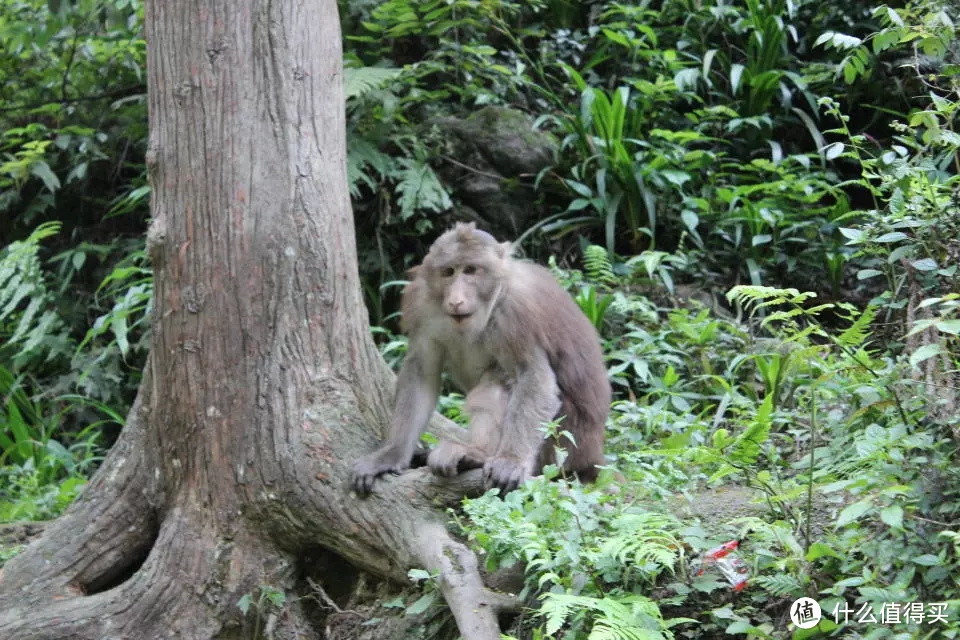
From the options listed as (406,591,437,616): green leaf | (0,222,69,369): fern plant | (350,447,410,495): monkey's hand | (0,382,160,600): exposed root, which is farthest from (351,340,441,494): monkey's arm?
(0,222,69,369): fern plant

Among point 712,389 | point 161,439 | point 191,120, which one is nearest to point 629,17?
point 712,389

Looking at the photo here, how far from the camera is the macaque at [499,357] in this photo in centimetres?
460

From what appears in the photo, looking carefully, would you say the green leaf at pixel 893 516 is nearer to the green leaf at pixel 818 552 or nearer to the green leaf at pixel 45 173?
the green leaf at pixel 818 552

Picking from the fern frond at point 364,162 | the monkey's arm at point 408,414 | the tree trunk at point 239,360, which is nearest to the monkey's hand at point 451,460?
the tree trunk at point 239,360

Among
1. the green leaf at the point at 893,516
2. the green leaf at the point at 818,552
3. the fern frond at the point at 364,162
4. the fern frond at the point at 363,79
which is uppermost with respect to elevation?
the fern frond at the point at 363,79

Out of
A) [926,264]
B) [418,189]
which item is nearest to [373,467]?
[926,264]

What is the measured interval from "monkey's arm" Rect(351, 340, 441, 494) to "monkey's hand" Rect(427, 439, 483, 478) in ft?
0.63

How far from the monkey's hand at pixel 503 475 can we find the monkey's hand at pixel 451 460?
68 mm

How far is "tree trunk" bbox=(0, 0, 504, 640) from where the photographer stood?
426 cm

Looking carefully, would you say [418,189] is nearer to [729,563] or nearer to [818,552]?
[729,563]

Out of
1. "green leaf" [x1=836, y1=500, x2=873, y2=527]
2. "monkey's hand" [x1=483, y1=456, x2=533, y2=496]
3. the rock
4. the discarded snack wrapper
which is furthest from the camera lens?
the rock

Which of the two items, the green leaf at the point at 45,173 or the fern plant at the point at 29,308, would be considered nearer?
the fern plant at the point at 29,308

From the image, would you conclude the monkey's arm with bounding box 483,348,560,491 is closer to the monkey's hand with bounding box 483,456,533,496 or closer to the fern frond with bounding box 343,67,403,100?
the monkey's hand with bounding box 483,456,533,496

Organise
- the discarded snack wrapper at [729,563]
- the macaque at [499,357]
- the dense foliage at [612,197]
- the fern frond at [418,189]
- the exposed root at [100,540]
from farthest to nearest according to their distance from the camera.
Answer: the fern frond at [418,189] → the dense foliage at [612,197] → the macaque at [499,357] → the exposed root at [100,540] → the discarded snack wrapper at [729,563]
